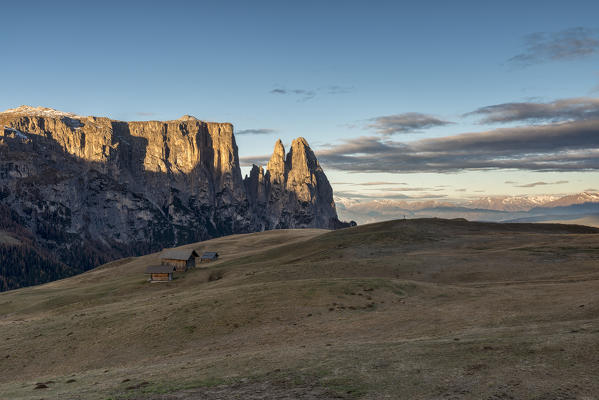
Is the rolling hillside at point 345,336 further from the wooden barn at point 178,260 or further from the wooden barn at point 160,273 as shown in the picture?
the wooden barn at point 178,260

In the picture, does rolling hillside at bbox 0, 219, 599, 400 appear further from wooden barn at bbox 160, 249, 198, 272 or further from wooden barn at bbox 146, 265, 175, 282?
wooden barn at bbox 160, 249, 198, 272

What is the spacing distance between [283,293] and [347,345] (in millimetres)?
20237

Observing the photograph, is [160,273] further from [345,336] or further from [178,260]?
[345,336]

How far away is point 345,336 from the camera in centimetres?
3675

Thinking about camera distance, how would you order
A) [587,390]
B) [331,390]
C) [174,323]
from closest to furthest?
[587,390] < [331,390] < [174,323]

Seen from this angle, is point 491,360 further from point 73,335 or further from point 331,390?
point 73,335

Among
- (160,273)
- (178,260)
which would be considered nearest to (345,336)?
(160,273)

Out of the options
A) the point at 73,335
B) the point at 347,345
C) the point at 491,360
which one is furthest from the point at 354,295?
the point at 73,335

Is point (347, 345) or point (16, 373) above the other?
point (347, 345)

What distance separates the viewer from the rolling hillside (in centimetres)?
2234

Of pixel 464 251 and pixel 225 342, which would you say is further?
Result: pixel 464 251

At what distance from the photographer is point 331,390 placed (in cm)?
2161

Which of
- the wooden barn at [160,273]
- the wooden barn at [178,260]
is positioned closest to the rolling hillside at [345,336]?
the wooden barn at [160,273]

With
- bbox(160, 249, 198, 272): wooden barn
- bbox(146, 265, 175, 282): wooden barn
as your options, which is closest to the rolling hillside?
bbox(146, 265, 175, 282): wooden barn
